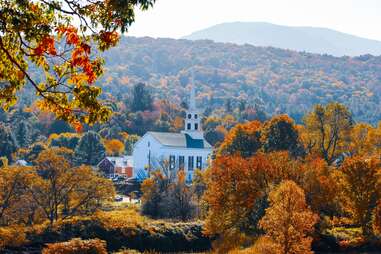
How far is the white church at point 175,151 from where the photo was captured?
326ft

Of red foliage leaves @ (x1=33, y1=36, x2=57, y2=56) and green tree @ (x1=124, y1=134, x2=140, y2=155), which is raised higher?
red foliage leaves @ (x1=33, y1=36, x2=57, y2=56)

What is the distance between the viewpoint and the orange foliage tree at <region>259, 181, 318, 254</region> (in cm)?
4223

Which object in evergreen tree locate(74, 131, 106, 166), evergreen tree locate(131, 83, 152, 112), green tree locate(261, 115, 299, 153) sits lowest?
evergreen tree locate(74, 131, 106, 166)

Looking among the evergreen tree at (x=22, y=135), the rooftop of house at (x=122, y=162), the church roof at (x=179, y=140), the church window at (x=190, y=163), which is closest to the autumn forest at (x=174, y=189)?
the church roof at (x=179, y=140)

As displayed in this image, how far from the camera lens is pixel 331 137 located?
78.0m

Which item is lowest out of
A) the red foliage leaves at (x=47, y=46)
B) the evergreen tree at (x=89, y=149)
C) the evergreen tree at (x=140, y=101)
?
the evergreen tree at (x=89, y=149)

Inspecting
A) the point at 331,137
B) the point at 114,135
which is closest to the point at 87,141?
the point at 114,135

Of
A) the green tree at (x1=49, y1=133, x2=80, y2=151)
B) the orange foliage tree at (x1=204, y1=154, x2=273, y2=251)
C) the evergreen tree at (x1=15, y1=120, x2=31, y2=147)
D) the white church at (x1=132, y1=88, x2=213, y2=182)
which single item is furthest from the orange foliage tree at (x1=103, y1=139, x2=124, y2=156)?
the orange foliage tree at (x1=204, y1=154, x2=273, y2=251)

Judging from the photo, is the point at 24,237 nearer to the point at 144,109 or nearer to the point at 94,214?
the point at 94,214

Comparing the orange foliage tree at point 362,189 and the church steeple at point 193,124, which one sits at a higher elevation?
the church steeple at point 193,124

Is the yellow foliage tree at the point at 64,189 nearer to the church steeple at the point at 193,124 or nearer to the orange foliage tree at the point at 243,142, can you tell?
the orange foliage tree at the point at 243,142

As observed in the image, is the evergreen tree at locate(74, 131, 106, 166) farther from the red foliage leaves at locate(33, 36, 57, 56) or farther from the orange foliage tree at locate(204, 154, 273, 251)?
the red foliage leaves at locate(33, 36, 57, 56)

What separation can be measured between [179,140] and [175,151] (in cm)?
263

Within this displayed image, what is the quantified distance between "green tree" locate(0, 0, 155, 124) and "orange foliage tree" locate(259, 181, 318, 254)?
91.1 feet
